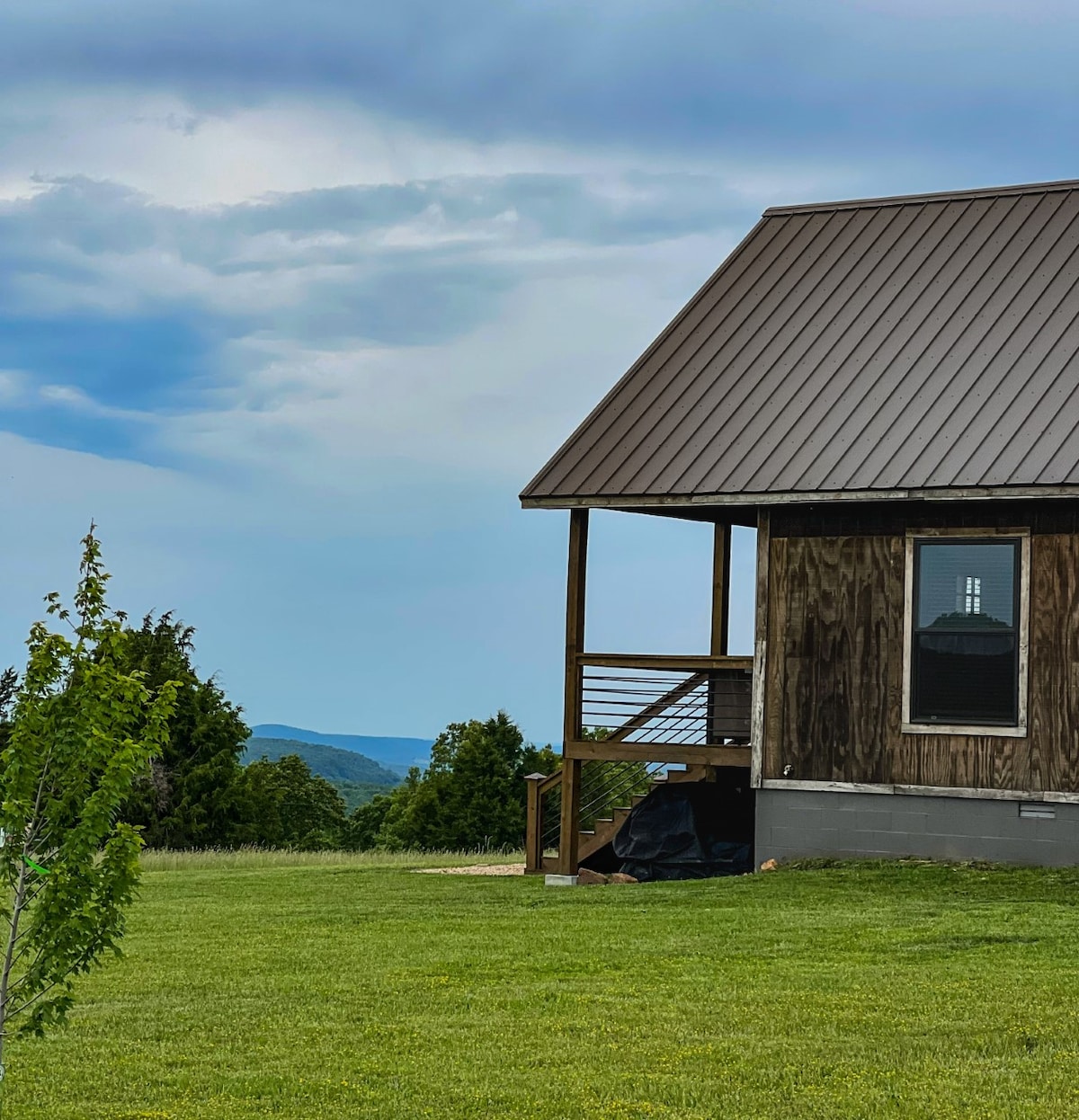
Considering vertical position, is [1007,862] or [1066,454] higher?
[1066,454]

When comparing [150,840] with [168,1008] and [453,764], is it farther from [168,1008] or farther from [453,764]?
[168,1008]

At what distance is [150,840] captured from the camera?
43844mm

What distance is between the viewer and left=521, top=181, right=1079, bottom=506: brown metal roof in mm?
18766

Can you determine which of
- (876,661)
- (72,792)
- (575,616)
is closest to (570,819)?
(575,616)

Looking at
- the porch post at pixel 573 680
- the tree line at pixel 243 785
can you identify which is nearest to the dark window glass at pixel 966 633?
the porch post at pixel 573 680

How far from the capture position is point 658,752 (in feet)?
67.1

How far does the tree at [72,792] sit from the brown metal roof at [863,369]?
12.1 m

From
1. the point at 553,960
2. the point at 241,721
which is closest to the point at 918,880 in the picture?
the point at 553,960

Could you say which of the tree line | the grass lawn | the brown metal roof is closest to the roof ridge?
the brown metal roof

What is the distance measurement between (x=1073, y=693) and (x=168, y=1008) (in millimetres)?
10728


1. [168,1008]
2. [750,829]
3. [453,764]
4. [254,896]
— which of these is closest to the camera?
[168,1008]

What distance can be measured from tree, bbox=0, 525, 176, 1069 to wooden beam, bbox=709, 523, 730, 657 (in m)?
16.1

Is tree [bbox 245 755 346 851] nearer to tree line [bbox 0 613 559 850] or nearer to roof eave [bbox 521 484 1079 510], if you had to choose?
tree line [bbox 0 613 559 850]

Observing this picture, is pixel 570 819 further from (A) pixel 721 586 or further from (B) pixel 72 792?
(B) pixel 72 792
